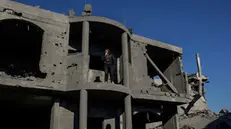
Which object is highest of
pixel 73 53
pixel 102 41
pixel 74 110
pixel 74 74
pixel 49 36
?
pixel 102 41

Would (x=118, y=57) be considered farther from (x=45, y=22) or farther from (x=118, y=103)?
(x=45, y=22)

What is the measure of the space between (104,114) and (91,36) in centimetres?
448

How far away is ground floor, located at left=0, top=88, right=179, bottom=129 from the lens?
435 inches

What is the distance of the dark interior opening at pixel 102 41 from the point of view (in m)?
12.6

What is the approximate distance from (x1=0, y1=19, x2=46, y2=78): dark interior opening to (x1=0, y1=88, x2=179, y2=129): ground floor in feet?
4.87

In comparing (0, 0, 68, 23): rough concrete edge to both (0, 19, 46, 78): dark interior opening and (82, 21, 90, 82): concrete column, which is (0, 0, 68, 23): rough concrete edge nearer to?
(0, 19, 46, 78): dark interior opening

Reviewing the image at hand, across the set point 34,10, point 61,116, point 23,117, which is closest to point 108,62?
point 61,116

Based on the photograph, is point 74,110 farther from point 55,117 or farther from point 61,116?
point 55,117

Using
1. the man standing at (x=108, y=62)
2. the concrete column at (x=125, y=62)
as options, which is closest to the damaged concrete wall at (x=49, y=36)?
the man standing at (x=108, y=62)

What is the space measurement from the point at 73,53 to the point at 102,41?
2591 millimetres

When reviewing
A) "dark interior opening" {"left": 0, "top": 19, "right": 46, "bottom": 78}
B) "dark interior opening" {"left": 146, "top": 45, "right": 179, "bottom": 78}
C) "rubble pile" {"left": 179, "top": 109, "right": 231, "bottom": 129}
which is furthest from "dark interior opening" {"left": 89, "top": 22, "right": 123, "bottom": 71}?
"rubble pile" {"left": 179, "top": 109, "right": 231, "bottom": 129}

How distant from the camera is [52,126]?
36.0 ft

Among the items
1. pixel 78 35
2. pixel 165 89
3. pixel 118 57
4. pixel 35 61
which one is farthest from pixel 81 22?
pixel 165 89

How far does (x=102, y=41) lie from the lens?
1419cm
